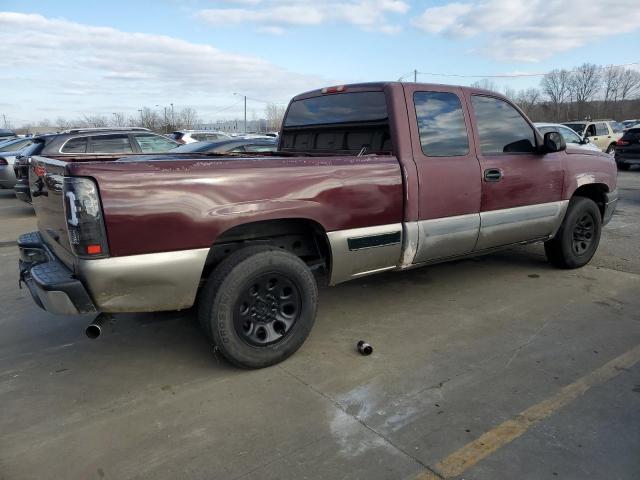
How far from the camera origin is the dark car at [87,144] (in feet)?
31.8

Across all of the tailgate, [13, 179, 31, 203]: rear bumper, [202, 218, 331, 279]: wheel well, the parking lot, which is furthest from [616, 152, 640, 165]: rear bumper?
the tailgate

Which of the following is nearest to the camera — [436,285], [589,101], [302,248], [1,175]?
[302,248]

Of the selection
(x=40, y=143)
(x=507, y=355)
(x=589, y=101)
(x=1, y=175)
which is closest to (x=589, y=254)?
(x=507, y=355)

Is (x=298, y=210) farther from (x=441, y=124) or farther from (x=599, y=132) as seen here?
(x=599, y=132)

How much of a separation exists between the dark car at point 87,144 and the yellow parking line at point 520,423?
8.79 meters

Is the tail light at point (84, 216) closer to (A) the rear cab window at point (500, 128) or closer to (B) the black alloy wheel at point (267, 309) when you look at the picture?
(B) the black alloy wheel at point (267, 309)

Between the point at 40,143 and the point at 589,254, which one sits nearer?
the point at 589,254

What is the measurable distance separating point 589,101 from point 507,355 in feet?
281

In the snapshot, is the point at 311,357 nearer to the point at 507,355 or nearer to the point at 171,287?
the point at 171,287

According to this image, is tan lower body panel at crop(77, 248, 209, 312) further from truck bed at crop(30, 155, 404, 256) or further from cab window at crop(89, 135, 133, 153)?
cab window at crop(89, 135, 133, 153)

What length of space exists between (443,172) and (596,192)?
2846mm

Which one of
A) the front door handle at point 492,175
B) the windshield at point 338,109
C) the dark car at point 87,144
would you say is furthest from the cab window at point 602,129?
the windshield at point 338,109

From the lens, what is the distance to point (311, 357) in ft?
12.1

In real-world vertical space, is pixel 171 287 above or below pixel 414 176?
below
